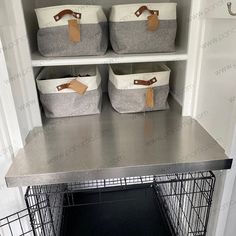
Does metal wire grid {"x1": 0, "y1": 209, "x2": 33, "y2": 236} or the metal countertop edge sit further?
metal wire grid {"x1": 0, "y1": 209, "x2": 33, "y2": 236}

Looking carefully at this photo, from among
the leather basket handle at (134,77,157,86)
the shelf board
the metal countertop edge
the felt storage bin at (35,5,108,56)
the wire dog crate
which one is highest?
the felt storage bin at (35,5,108,56)

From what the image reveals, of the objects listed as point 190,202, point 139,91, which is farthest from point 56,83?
point 190,202

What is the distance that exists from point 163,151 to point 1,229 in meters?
0.81

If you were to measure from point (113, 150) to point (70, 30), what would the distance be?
1.72ft

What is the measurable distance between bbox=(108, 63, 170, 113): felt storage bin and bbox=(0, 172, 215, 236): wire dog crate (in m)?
0.36

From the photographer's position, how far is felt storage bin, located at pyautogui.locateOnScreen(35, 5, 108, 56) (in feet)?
3.26

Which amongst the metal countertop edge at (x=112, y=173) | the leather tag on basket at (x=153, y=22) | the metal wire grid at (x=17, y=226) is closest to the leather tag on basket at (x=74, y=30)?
the leather tag on basket at (x=153, y=22)

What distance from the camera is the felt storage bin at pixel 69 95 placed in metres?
1.11

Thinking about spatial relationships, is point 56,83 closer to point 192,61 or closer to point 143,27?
point 143,27

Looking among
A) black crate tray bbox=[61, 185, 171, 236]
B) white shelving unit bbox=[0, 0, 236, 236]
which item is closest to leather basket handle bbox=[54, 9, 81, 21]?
white shelving unit bbox=[0, 0, 236, 236]

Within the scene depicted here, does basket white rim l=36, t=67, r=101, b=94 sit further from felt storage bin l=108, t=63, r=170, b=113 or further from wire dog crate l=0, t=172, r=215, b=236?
wire dog crate l=0, t=172, r=215, b=236

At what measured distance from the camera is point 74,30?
100 cm

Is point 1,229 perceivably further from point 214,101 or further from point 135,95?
point 214,101

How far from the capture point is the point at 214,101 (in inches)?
36.8
